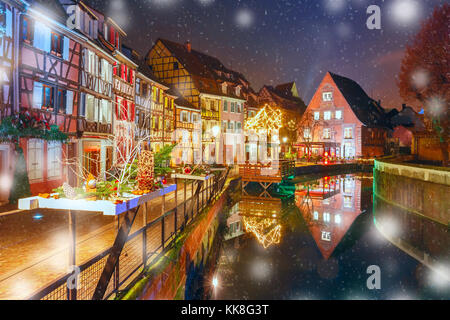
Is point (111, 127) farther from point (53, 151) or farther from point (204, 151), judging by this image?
point (204, 151)

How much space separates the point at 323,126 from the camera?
174 feet

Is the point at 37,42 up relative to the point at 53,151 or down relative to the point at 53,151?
up

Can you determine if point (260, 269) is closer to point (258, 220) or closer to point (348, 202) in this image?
point (258, 220)

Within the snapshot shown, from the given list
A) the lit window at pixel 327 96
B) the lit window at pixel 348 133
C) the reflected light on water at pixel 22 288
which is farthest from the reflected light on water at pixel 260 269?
the lit window at pixel 327 96

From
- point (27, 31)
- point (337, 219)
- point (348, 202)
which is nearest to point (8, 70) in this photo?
point (27, 31)

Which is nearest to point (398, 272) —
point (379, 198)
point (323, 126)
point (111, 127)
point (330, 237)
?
point (330, 237)

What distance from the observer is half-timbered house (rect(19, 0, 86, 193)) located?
15.9 m

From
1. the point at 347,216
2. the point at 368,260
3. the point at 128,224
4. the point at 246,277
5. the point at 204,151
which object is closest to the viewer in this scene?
the point at 128,224

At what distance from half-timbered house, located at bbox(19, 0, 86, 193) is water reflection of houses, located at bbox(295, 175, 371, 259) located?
13156 mm

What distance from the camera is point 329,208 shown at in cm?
2259

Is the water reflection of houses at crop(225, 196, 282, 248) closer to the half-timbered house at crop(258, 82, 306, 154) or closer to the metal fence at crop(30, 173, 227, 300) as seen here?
the metal fence at crop(30, 173, 227, 300)

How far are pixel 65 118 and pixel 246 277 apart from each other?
14303 millimetres

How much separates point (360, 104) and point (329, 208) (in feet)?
128

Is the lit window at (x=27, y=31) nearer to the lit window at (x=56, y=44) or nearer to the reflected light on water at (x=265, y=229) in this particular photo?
the lit window at (x=56, y=44)
